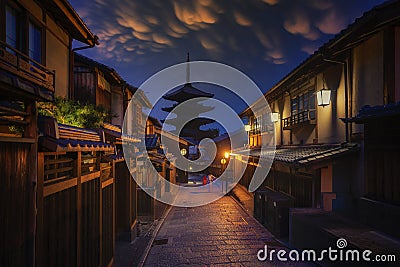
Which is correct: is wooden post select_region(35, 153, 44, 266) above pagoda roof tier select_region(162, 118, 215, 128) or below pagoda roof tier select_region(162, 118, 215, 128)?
below

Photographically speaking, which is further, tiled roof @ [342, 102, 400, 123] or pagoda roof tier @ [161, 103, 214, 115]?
pagoda roof tier @ [161, 103, 214, 115]

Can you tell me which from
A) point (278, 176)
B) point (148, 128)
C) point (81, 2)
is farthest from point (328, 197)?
point (81, 2)

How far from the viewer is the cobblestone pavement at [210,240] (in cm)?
934

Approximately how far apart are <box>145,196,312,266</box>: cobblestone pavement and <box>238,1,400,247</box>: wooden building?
205cm

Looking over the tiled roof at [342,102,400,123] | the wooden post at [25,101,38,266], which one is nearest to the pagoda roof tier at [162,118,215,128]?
the tiled roof at [342,102,400,123]

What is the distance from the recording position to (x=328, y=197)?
413 inches

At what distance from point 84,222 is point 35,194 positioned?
2.53 metres

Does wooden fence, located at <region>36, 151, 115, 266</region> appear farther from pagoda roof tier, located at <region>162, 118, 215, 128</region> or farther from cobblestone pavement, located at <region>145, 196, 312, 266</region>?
pagoda roof tier, located at <region>162, 118, 215, 128</region>

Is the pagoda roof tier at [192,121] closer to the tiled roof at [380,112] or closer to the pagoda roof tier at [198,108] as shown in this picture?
the pagoda roof tier at [198,108]

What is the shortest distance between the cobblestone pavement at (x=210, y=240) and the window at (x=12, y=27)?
8156 millimetres

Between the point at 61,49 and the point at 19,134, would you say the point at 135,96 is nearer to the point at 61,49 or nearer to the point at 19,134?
the point at 61,49

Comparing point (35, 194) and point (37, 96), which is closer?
point (37, 96)

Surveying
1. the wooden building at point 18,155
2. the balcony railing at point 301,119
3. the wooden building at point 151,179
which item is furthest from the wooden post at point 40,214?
the balcony railing at point 301,119

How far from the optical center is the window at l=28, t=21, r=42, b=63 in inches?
289
